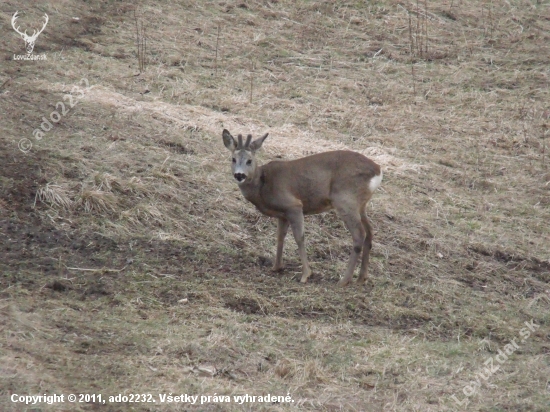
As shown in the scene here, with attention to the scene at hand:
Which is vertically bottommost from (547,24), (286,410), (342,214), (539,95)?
(286,410)

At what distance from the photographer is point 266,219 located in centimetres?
1066

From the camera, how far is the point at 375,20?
59.8 feet

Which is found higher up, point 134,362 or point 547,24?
point 547,24

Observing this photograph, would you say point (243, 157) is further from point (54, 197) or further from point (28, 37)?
point (28, 37)

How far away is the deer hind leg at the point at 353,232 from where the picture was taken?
930 cm

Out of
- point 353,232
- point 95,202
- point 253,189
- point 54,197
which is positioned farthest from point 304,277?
point 54,197

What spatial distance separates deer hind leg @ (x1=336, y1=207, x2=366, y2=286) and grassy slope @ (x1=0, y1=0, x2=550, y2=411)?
278 mm

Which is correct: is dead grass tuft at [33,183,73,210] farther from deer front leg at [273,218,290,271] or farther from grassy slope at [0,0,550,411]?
deer front leg at [273,218,290,271]

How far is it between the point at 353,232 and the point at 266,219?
1614 mm

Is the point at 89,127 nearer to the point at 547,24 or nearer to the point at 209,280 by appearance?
the point at 209,280

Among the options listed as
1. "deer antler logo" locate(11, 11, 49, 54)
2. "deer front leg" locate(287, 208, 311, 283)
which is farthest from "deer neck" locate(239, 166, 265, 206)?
"deer antler logo" locate(11, 11, 49, 54)

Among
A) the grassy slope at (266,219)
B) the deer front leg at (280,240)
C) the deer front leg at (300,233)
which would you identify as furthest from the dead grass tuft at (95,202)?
the deer front leg at (300,233)

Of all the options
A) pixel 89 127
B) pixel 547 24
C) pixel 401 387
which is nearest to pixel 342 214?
pixel 401 387

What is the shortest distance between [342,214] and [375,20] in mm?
9838
